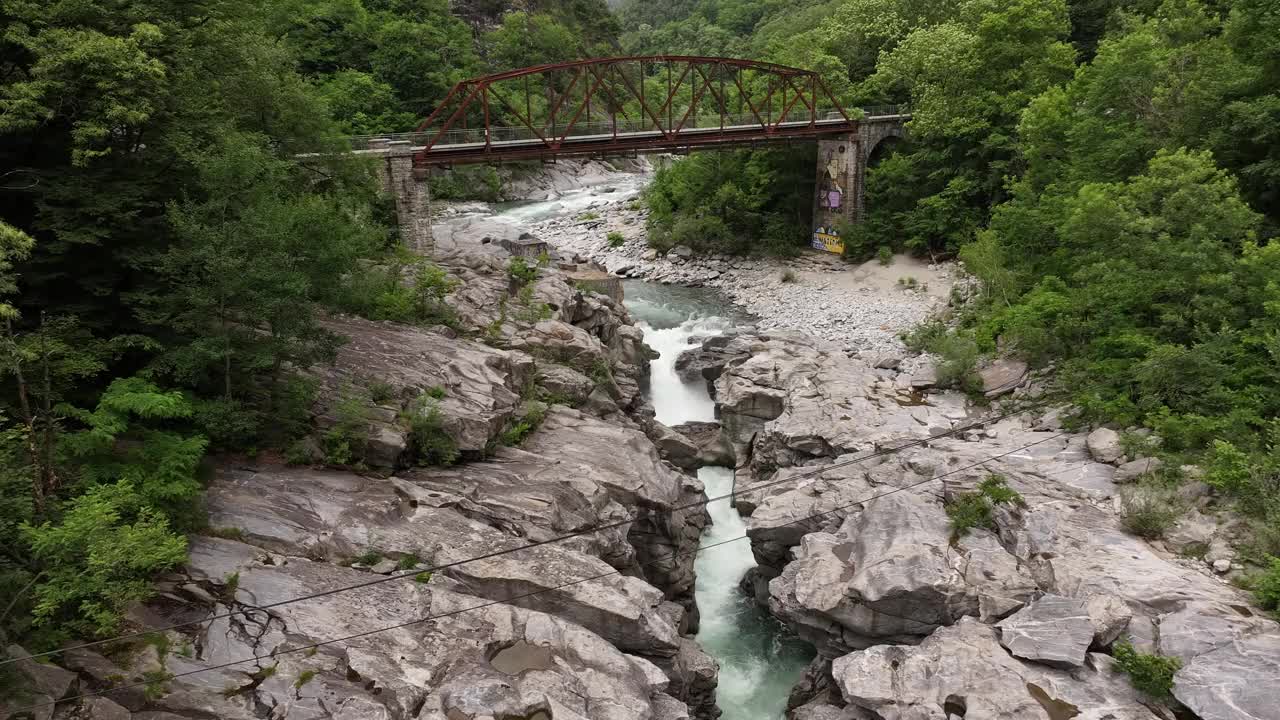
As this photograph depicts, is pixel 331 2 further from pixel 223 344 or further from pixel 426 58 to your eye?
pixel 223 344

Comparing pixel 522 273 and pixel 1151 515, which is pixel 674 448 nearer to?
pixel 522 273

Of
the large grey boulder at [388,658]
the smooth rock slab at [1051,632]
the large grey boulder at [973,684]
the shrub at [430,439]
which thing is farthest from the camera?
the shrub at [430,439]

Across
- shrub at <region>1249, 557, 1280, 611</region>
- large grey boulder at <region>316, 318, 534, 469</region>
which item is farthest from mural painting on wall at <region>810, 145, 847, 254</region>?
shrub at <region>1249, 557, 1280, 611</region>

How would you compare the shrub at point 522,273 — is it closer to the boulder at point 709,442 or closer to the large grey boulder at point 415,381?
the large grey boulder at point 415,381

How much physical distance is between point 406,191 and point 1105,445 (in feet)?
91.0

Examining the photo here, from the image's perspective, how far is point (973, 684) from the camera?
46.2 ft

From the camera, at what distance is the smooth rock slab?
1420 centimetres

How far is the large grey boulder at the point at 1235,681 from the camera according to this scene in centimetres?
1266

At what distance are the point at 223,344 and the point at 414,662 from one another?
746cm

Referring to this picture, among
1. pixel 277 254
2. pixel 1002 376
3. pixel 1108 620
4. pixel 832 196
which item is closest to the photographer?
pixel 1108 620

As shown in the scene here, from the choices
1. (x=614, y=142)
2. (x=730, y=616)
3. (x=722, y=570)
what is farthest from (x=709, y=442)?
(x=614, y=142)

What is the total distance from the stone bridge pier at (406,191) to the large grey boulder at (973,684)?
2524 cm

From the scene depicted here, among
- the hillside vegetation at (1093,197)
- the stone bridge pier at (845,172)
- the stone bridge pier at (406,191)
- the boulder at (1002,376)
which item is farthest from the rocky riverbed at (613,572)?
the stone bridge pier at (845,172)

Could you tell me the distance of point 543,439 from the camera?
836 inches
